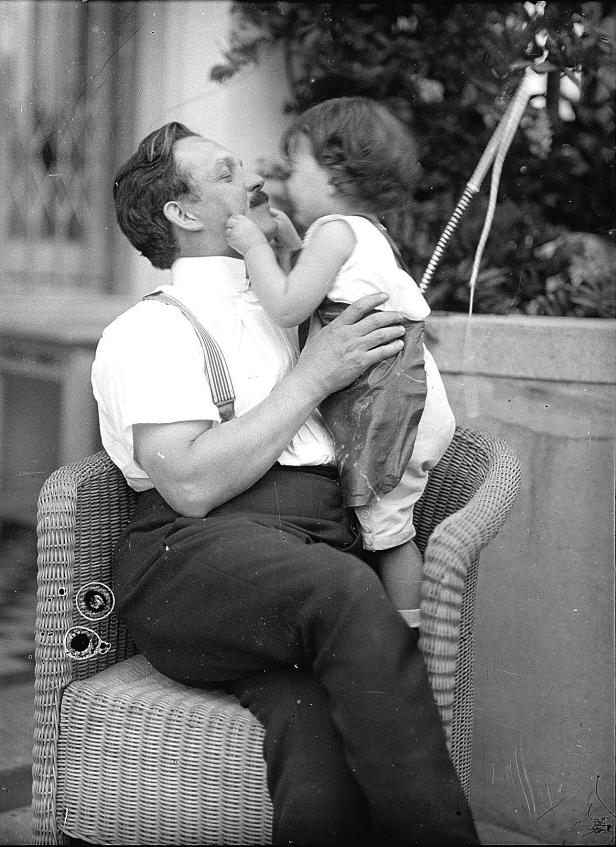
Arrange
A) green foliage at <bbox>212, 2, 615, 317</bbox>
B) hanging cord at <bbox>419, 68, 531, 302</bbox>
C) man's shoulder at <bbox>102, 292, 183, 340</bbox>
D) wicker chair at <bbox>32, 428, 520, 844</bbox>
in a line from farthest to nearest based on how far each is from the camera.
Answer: green foliage at <bbox>212, 2, 615, 317</bbox>
hanging cord at <bbox>419, 68, 531, 302</bbox>
man's shoulder at <bbox>102, 292, 183, 340</bbox>
wicker chair at <bbox>32, 428, 520, 844</bbox>

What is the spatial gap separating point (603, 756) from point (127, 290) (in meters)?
1.84

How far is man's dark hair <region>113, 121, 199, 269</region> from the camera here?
1.73 m

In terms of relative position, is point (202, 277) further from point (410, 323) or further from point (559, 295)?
point (559, 295)

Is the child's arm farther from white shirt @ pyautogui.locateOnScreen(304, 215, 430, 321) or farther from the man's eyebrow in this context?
the man's eyebrow

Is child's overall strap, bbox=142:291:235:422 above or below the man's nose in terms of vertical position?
below

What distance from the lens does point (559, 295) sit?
263 cm

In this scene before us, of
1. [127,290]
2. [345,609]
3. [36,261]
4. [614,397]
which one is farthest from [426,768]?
[36,261]

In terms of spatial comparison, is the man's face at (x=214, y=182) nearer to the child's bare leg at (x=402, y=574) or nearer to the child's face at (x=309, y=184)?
the child's face at (x=309, y=184)

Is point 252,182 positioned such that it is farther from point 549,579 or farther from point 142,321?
point 549,579

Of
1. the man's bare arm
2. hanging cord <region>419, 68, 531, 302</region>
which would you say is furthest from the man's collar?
hanging cord <region>419, 68, 531, 302</region>

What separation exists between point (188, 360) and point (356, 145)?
18.5 inches

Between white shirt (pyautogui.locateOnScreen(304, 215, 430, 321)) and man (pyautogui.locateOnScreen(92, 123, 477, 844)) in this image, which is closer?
man (pyautogui.locateOnScreen(92, 123, 477, 844))

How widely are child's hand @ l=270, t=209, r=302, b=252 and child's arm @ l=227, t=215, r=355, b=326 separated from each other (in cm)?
21

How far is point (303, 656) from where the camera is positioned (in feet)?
4.76
